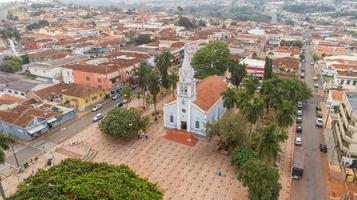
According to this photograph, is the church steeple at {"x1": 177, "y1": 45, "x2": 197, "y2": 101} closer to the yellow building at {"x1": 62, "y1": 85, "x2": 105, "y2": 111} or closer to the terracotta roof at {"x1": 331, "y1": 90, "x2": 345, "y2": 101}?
the yellow building at {"x1": 62, "y1": 85, "x2": 105, "y2": 111}

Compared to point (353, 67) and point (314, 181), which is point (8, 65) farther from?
point (353, 67)

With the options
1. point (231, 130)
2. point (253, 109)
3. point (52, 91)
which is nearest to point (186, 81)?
point (231, 130)

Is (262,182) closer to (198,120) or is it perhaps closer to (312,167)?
(312,167)

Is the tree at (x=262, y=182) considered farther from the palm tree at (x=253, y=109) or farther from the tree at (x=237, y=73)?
the tree at (x=237, y=73)

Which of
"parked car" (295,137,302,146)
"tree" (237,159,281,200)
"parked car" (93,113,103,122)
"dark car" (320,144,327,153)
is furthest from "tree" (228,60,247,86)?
"tree" (237,159,281,200)

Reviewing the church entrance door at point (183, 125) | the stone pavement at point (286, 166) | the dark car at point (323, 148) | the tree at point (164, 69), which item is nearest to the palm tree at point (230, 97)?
the church entrance door at point (183, 125)

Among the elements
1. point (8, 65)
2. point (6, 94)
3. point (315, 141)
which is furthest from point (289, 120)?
point (8, 65)
